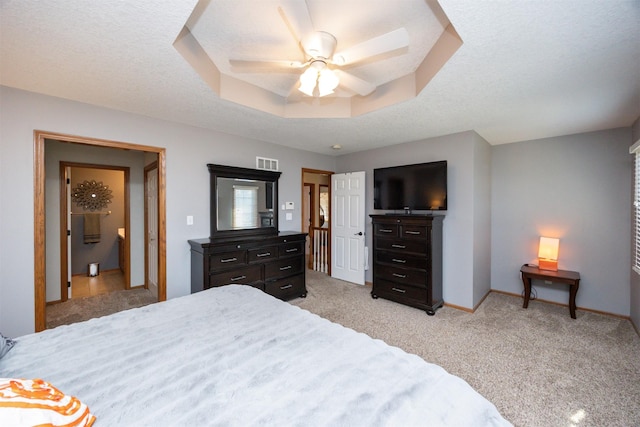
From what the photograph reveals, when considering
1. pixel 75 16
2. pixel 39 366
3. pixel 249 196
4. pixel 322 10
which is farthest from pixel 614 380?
pixel 75 16

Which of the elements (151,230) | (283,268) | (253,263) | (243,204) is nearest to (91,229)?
(151,230)

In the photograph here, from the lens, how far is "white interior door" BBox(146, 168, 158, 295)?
394cm

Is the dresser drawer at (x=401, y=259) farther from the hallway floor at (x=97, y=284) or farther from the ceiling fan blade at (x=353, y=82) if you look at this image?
the hallway floor at (x=97, y=284)

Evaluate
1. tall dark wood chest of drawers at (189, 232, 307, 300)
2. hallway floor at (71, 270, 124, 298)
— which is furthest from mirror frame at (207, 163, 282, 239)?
hallway floor at (71, 270, 124, 298)

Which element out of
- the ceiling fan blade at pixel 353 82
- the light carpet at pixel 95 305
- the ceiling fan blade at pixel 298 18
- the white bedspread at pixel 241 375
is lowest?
the light carpet at pixel 95 305

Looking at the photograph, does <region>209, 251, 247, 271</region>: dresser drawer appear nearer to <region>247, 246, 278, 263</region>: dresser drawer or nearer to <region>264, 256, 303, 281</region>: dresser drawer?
<region>247, 246, 278, 263</region>: dresser drawer

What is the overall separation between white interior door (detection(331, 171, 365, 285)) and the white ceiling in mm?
1757

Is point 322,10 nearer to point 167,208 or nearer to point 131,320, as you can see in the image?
point 131,320

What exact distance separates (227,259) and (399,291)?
94.2 inches

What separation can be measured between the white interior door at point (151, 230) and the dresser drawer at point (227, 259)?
1.50m

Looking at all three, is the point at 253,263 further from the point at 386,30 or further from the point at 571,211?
the point at 571,211

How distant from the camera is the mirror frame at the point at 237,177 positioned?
344cm

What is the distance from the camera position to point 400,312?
11.3 ft

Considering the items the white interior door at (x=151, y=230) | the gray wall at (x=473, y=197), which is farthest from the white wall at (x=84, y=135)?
the white interior door at (x=151, y=230)
